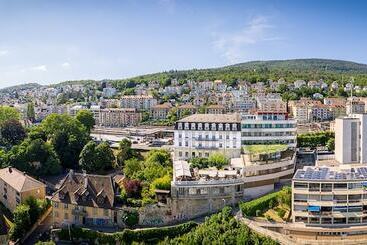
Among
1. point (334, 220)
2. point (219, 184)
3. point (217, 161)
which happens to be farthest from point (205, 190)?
point (334, 220)

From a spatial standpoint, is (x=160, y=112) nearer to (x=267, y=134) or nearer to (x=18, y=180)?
(x=267, y=134)

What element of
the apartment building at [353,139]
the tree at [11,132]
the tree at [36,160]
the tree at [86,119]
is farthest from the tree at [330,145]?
the tree at [11,132]

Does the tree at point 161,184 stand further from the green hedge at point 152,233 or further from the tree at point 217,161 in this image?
the tree at point 217,161

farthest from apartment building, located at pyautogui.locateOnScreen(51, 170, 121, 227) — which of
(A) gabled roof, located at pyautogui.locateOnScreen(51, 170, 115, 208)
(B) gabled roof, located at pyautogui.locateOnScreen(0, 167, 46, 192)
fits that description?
(B) gabled roof, located at pyautogui.locateOnScreen(0, 167, 46, 192)

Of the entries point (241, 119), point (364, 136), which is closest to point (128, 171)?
point (241, 119)

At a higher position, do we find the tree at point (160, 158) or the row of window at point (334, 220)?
the tree at point (160, 158)

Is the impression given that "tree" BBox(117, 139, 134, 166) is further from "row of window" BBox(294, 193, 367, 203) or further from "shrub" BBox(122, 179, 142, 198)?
"row of window" BBox(294, 193, 367, 203)

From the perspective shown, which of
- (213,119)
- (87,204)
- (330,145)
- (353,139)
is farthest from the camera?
(330,145)
